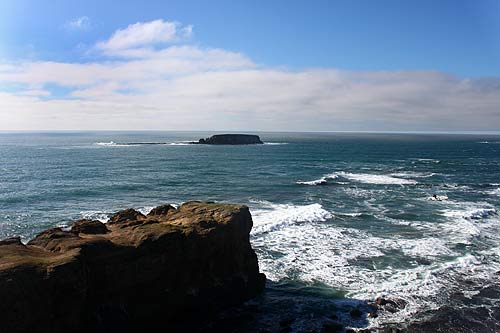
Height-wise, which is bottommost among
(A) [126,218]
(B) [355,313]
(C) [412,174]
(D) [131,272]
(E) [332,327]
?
(E) [332,327]

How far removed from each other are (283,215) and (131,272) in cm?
2715

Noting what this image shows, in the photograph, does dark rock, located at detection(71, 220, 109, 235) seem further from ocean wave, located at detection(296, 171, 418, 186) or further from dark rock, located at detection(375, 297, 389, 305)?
ocean wave, located at detection(296, 171, 418, 186)

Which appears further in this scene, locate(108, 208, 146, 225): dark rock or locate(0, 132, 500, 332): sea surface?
locate(108, 208, 146, 225): dark rock

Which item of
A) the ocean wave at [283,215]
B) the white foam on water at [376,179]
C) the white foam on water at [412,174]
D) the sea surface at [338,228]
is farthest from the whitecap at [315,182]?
the white foam on water at [412,174]

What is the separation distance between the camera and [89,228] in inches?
842

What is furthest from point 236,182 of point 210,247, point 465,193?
point 210,247

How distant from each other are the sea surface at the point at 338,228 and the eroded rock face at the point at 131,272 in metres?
2.99

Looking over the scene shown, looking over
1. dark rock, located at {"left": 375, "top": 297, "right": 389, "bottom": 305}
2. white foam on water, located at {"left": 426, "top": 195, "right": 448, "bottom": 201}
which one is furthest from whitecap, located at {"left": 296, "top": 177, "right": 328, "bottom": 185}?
dark rock, located at {"left": 375, "top": 297, "right": 389, "bottom": 305}

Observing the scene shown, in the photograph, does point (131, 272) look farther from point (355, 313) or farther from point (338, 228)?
point (338, 228)

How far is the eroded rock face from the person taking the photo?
49.8 feet

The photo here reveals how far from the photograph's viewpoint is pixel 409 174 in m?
83.1

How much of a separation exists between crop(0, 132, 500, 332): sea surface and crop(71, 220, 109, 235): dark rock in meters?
9.43

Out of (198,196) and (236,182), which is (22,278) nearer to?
(198,196)

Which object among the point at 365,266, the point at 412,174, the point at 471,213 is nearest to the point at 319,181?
the point at 412,174
